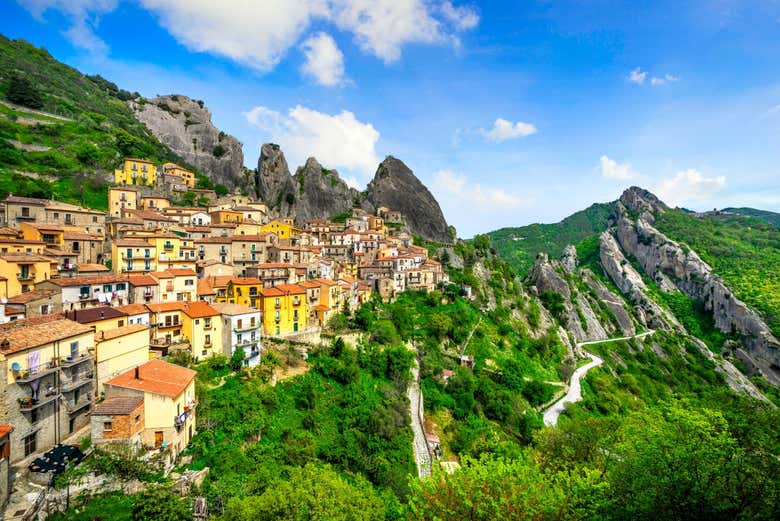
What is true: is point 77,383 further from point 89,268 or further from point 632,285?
point 632,285

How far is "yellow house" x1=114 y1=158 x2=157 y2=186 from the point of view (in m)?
61.2

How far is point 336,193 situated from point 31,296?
75960 mm

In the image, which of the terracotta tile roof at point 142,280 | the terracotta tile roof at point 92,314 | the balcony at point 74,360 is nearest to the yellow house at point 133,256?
the terracotta tile roof at point 142,280

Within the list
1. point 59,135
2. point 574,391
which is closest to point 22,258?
point 59,135

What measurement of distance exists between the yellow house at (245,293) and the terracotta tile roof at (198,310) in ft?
15.6

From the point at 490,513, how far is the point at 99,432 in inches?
808

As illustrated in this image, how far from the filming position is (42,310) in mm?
24891

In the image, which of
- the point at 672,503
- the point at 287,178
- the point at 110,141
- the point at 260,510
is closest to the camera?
the point at 672,503

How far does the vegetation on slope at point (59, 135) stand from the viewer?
51406 millimetres

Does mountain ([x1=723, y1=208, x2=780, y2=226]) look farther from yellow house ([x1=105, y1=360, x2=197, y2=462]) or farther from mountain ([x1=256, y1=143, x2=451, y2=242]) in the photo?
yellow house ([x1=105, y1=360, x2=197, y2=462])

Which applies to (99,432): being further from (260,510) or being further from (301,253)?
(301,253)

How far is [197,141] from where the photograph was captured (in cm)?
9375

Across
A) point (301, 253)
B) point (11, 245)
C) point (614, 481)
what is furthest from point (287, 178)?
point (614, 481)

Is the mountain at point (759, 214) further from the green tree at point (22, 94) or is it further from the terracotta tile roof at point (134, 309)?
the green tree at point (22, 94)
